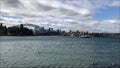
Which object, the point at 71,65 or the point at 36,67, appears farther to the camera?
the point at 71,65

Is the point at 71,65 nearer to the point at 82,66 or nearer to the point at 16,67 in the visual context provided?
the point at 82,66

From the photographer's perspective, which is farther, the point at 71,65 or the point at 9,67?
the point at 71,65

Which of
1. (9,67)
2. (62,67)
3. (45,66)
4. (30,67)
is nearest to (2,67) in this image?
(9,67)

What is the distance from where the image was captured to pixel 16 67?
29.3 m

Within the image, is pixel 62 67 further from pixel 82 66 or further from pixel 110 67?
pixel 110 67

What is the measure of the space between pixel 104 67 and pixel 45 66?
25.0ft

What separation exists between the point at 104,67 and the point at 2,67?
1293 centimetres

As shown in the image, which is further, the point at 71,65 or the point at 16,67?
the point at 71,65

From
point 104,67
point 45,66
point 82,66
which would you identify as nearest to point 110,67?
point 104,67

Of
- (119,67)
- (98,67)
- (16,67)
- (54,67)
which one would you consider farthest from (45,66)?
(119,67)

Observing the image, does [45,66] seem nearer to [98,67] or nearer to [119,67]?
[98,67]

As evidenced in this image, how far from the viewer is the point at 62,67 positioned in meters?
30.1

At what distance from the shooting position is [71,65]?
31.7 metres

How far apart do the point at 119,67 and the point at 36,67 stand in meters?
10.6
